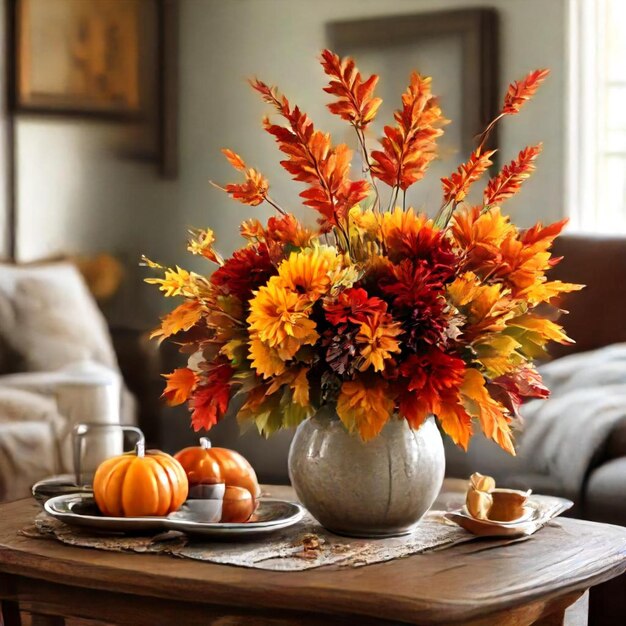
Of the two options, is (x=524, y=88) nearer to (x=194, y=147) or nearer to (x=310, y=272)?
(x=310, y=272)

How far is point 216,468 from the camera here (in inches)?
60.2

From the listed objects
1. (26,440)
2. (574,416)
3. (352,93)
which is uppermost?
(352,93)

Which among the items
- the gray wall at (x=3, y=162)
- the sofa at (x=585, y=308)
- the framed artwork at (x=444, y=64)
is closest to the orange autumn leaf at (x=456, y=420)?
the sofa at (x=585, y=308)

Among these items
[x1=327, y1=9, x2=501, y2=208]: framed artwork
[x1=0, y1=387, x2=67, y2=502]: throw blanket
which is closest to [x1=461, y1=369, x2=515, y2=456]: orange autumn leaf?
[x1=0, y1=387, x2=67, y2=502]: throw blanket

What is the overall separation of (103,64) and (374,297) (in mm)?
2818

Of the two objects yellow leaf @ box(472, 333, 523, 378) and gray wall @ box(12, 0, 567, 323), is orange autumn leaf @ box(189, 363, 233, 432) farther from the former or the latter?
gray wall @ box(12, 0, 567, 323)

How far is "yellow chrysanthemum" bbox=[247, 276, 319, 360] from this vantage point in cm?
126

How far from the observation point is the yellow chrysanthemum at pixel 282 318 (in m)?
1.26

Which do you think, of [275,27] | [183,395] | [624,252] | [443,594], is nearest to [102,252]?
[275,27]

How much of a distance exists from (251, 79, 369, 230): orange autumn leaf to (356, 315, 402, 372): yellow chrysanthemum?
153 millimetres

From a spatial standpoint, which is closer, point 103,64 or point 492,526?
point 492,526

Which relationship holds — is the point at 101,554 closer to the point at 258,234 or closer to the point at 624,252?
the point at 258,234

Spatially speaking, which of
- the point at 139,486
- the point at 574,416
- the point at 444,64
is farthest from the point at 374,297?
the point at 444,64

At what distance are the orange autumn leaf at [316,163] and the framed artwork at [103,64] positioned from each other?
2.53 meters
